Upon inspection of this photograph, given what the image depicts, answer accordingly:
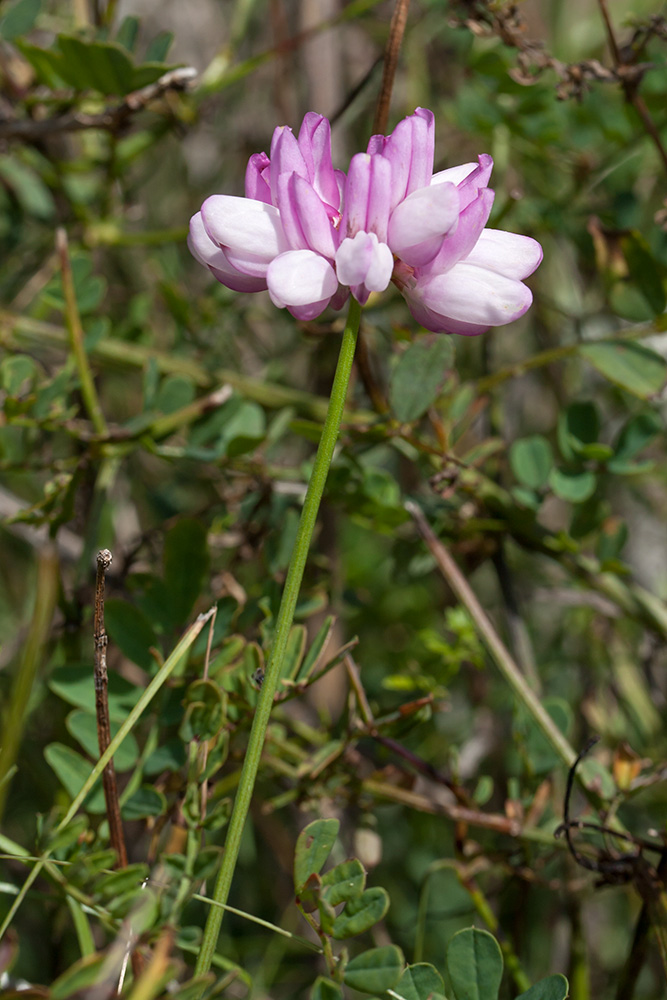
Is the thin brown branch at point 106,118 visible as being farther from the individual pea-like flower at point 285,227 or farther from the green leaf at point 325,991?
the green leaf at point 325,991

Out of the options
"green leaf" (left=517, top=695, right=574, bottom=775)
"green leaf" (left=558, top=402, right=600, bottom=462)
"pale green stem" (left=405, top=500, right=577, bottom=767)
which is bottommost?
"green leaf" (left=517, top=695, right=574, bottom=775)

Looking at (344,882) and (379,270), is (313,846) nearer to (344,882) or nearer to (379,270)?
(344,882)

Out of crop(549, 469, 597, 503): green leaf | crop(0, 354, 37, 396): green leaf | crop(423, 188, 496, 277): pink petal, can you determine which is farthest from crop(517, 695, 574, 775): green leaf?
crop(0, 354, 37, 396): green leaf

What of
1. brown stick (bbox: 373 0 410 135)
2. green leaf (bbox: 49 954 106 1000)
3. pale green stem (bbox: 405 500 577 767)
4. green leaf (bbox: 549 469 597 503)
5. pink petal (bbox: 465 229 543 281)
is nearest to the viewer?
green leaf (bbox: 49 954 106 1000)

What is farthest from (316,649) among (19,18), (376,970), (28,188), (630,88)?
(28,188)

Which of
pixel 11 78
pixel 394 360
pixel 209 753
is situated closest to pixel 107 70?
pixel 11 78

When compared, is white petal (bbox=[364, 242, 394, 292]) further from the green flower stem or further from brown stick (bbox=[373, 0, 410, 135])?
brown stick (bbox=[373, 0, 410, 135])
